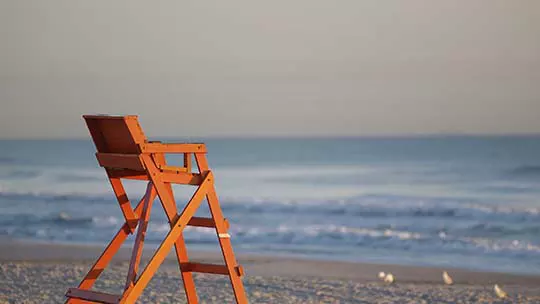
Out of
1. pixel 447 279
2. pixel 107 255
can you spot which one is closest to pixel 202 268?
pixel 107 255

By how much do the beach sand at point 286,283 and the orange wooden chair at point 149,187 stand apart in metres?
1.73

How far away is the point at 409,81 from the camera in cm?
1927

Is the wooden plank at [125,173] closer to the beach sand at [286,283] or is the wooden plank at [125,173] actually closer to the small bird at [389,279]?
the beach sand at [286,283]

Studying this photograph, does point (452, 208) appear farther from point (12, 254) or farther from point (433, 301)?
point (433, 301)

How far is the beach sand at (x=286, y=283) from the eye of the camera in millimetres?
6195

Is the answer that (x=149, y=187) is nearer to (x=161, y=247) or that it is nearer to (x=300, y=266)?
(x=161, y=247)

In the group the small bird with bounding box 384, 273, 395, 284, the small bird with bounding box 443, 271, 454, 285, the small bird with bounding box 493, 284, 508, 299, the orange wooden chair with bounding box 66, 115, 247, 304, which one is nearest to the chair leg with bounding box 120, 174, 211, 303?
the orange wooden chair with bounding box 66, 115, 247, 304

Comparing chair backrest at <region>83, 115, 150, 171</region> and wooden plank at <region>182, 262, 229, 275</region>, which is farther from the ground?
chair backrest at <region>83, 115, 150, 171</region>

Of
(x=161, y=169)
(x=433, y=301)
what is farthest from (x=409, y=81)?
(x=161, y=169)

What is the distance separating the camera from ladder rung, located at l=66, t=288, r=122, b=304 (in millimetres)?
4023

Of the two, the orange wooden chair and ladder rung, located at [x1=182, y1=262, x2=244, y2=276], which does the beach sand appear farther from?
the orange wooden chair

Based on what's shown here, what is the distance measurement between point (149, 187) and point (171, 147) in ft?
0.94

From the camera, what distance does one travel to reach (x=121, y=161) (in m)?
4.06

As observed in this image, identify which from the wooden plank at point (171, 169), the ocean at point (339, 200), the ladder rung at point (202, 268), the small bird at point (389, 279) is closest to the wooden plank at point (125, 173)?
the wooden plank at point (171, 169)
